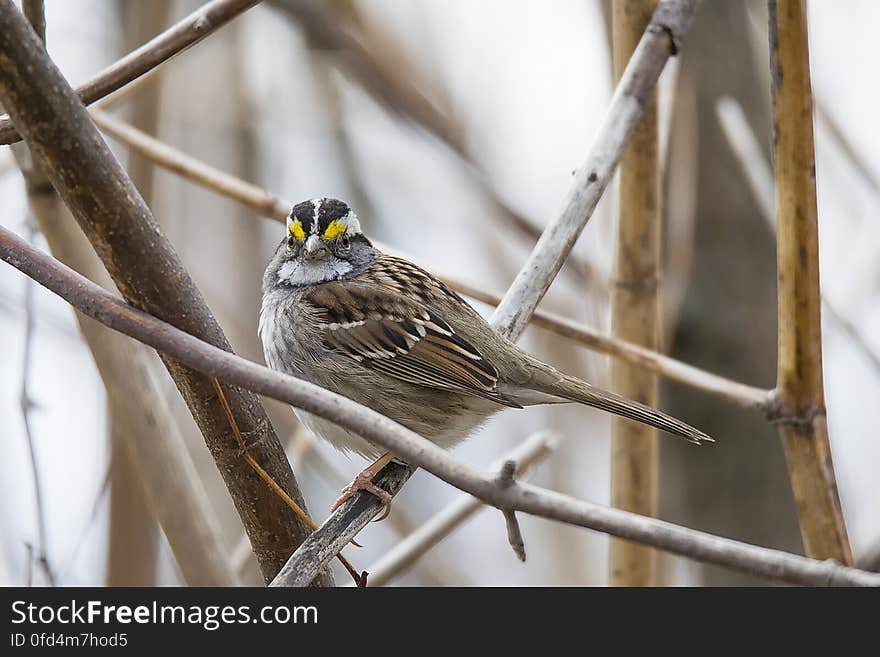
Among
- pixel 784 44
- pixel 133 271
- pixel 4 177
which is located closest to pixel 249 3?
pixel 133 271

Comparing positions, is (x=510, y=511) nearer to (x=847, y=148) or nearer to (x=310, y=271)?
(x=310, y=271)

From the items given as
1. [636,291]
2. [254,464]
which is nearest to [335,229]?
[636,291]

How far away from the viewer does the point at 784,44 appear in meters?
1.81

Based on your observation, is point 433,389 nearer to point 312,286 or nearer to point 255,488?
point 312,286

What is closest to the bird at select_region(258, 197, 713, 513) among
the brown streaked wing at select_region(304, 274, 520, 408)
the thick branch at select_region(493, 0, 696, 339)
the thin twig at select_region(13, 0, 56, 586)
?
the brown streaked wing at select_region(304, 274, 520, 408)

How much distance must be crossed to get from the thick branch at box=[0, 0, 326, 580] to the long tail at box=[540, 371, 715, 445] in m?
0.88

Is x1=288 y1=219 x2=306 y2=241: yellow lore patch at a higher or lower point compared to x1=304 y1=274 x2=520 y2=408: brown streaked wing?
higher

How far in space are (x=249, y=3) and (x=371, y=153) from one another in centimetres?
222

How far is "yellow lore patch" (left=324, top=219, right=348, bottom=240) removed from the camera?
2814 mm

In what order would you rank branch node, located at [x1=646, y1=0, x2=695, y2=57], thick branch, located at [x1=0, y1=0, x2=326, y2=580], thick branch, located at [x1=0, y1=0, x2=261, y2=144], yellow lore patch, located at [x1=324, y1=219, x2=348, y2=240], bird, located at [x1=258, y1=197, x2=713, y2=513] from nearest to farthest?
thick branch, located at [x1=0, y1=0, x2=326, y2=580] < thick branch, located at [x1=0, y1=0, x2=261, y2=144] < branch node, located at [x1=646, y1=0, x2=695, y2=57] < bird, located at [x1=258, y1=197, x2=713, y2=513] < yellow lore patch, located at [x1=324, y1=219, x2=348, y2=240]

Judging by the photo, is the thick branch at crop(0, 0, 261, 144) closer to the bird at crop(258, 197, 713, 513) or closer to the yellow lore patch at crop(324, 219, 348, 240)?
the bird at crop(258, 197, 713, 513)

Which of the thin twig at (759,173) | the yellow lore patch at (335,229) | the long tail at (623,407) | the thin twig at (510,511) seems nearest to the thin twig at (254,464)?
the thin twig at (510,511)

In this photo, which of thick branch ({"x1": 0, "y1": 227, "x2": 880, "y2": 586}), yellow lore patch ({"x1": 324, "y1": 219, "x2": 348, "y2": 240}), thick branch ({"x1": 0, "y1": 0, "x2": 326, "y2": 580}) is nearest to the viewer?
thick branch ({"x1": 0, "y1": 227, "x2": 880, "y2": 586})

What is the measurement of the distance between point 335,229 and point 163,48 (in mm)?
1128
